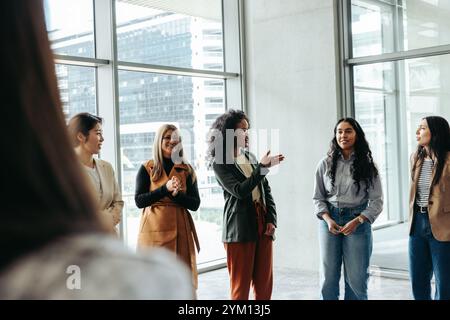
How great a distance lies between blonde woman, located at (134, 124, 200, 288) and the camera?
3.91 meters

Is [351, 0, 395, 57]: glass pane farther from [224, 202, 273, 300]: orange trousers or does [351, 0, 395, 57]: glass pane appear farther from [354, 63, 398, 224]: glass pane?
[224, 202, 273, 300]: orange trousers

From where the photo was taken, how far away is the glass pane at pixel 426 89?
214 inches

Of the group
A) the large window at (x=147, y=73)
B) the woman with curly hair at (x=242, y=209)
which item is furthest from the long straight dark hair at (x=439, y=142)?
the large window at (x=147, y=73)

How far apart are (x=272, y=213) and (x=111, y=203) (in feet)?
3.82

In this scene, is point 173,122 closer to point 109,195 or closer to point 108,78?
point 108,78

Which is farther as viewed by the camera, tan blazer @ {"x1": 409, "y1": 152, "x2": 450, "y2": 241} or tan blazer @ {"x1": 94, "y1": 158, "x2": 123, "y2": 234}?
tan blazer @ {"x1": 409, "y1": 152, "x2": 450, "y2": 241}

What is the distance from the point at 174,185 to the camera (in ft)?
12.7

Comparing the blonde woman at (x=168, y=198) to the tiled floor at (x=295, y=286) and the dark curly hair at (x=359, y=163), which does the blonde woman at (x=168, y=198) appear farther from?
the tiled floor at (x=295, y=286)

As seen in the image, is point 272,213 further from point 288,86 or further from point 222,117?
point 288,86

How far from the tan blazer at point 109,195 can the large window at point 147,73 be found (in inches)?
50.0

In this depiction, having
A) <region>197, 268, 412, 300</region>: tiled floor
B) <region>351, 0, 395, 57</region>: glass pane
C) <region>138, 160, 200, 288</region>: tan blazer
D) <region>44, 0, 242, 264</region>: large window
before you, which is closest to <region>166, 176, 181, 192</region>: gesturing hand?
<region>138, 160, 200, 288</region>: tan blazer

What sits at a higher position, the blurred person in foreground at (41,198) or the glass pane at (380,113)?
the glass pane at (380,113)

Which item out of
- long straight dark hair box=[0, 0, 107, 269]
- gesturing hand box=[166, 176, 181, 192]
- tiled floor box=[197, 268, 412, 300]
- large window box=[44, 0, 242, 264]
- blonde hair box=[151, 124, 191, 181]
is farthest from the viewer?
large window box=[44, 0, 242, 264]

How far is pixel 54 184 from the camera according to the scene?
0.35m
